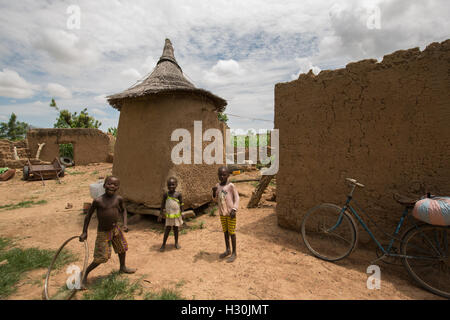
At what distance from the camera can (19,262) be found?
3.00 m

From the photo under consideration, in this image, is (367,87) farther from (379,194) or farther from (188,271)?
(188,271)

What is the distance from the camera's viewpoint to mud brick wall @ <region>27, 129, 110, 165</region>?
1330 cm

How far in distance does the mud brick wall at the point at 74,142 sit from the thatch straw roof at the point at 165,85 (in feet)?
35.0

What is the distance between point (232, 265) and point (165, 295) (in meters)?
0.99

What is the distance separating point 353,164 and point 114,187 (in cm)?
321

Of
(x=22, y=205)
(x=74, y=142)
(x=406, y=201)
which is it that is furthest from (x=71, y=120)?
(x=406, y=201)

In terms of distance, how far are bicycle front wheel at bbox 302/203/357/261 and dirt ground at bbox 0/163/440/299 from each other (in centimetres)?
16

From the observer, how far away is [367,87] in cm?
295

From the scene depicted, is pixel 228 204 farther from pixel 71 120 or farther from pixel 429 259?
pixel 71 120

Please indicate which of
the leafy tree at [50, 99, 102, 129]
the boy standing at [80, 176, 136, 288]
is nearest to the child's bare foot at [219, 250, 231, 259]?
the boy standing at [80, 176, 136, 288]

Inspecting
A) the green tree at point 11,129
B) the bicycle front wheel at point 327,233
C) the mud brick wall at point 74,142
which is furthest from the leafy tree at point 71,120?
the bicycle front wheel at point 327,233

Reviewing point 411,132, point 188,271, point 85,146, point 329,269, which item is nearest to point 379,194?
point 411,132

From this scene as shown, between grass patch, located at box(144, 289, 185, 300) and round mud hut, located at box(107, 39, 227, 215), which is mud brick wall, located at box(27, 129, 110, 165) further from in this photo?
grass patch, located at box(144, 289, 185, 300)

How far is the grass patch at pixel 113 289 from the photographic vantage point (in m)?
2.22
